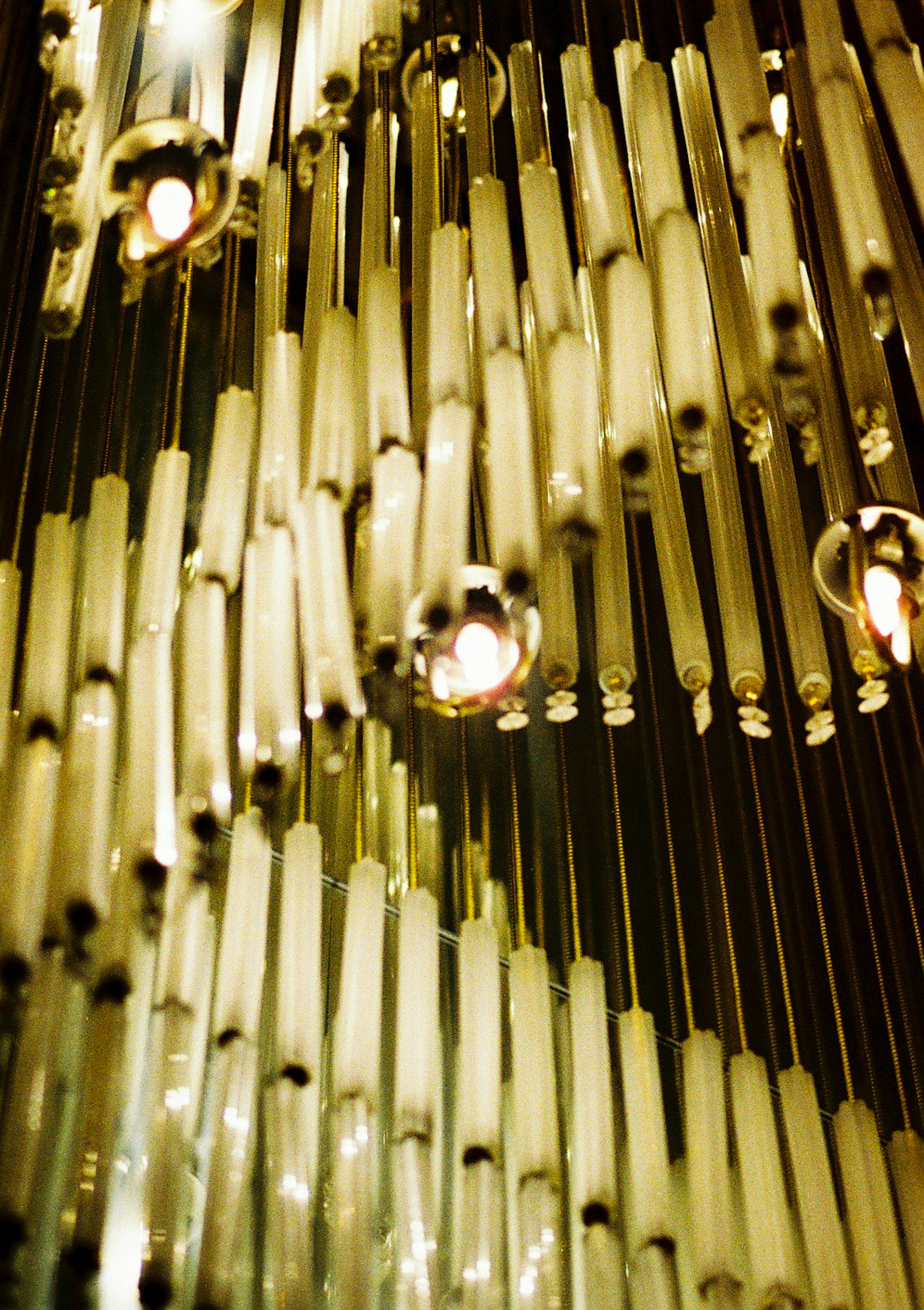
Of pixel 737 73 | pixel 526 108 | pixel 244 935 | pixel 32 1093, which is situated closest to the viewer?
pixel 32 1093

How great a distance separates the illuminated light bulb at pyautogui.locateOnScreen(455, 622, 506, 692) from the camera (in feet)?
10.7

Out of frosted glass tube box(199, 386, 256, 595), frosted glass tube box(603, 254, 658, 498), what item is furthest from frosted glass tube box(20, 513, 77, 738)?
frosted glass tube box(603, 254, 658, 498)

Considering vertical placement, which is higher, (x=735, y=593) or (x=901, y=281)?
(x=901, y=281)

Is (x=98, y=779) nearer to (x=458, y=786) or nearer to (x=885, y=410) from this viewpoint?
(x=885, y=410)

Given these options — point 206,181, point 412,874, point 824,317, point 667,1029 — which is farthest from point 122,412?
point 667,1029

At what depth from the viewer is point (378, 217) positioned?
10.3 ft

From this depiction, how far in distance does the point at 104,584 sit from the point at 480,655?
81 centimetres

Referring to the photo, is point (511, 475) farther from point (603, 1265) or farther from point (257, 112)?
point (603, 1265)

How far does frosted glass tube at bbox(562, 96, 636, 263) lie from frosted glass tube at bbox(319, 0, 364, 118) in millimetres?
454

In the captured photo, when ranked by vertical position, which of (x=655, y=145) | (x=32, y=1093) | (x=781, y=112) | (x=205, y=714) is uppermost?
(x=781, y=112)

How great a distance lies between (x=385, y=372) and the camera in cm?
284

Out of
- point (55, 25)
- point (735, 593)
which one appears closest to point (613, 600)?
point (735, 593)

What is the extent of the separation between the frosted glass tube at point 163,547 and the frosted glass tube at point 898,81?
59.4 inches

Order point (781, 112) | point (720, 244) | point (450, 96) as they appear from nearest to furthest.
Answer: point (720, 244) < point (450, 96) < point (781, 112)
